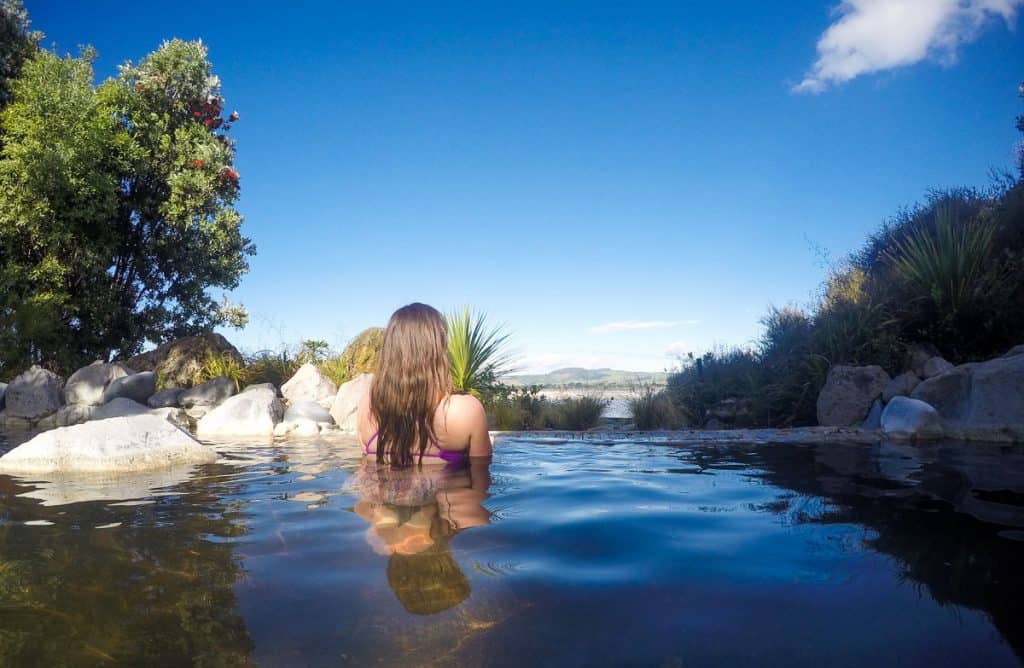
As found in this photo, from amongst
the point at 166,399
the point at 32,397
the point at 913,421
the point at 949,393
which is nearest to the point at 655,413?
the point at 913,421

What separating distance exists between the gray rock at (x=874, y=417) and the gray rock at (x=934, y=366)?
107 centimetres

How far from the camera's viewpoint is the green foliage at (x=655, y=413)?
8.98 metres

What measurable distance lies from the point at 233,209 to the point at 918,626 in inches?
681

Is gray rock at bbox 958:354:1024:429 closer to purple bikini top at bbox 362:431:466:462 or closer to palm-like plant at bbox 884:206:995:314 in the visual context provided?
palm-like plant at bbox 884:206:995:314

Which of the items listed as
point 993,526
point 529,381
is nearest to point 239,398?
point 529,381

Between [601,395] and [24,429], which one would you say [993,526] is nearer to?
[601,395]

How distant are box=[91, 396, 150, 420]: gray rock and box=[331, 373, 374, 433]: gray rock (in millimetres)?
3618

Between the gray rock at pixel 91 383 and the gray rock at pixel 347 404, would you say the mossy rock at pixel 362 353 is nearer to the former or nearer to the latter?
the gray rock at pixel 347 404

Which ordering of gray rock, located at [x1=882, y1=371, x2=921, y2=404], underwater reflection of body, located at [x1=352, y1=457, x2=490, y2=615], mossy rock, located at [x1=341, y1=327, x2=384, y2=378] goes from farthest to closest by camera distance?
1. mossy rock, located at [x1=341, y1=327, x2=384, y2=378]
2. gray rock, located at [x1=882, y1=371, x2=921, y2=404]
3. underwater reflection of body, located at [x1=352, y1=457, x2=490, y2=615]

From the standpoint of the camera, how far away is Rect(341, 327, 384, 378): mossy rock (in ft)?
40.8

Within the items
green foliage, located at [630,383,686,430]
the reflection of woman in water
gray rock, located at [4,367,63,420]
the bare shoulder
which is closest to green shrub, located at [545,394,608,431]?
green foliage, located at [630,383,686,430]

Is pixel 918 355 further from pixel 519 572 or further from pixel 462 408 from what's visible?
pixel 519 572

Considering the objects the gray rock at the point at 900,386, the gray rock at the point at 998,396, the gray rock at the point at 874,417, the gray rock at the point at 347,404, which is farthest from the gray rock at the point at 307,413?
the gray rock at the point at 998,396

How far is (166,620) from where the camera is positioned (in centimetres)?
183
